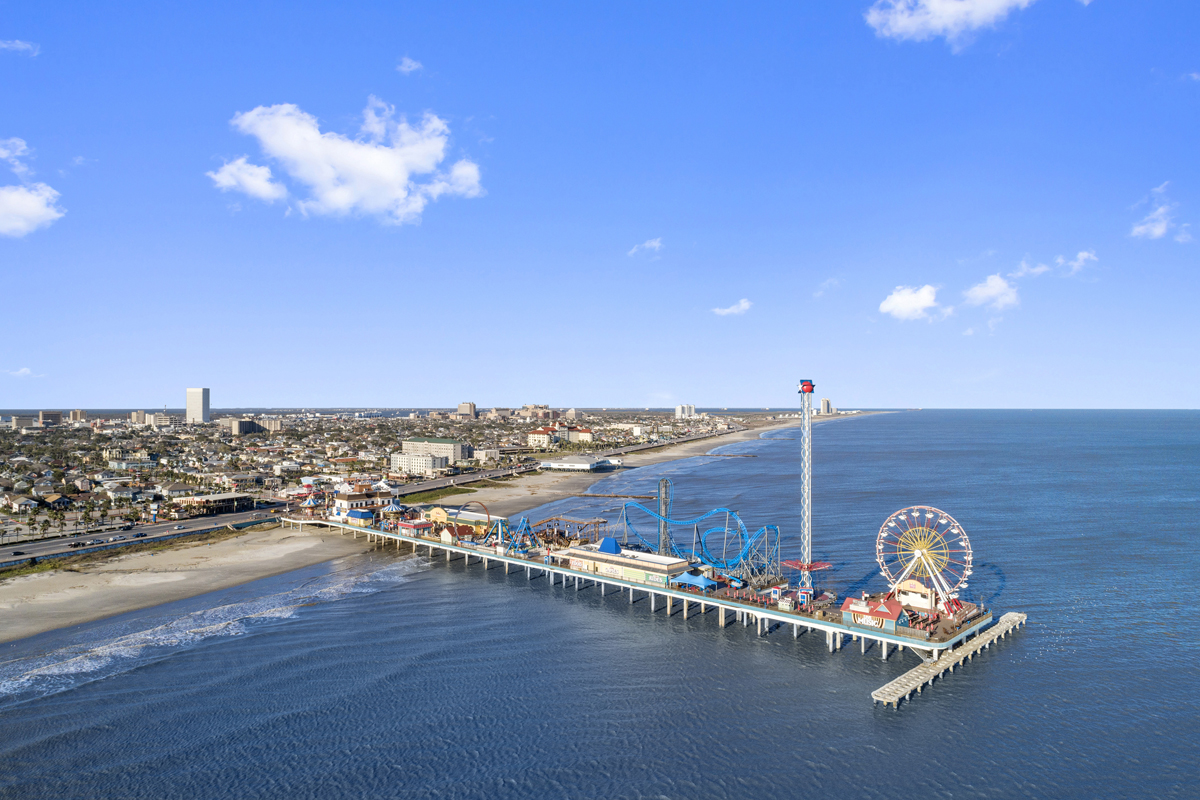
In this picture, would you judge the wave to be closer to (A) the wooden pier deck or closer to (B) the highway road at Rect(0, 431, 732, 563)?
(B) the highway road at Rect(0, 431, 732, 563)

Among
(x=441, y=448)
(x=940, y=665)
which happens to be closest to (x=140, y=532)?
(x=940, y=665)

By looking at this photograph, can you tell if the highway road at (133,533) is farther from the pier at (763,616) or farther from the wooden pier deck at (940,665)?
the wooden pier deck at (940,665)

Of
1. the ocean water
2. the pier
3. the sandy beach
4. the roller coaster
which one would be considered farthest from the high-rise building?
the ocean water

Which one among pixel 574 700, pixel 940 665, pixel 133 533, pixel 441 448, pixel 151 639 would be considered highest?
pixel 441 448

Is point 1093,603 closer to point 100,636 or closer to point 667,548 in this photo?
point 667,548

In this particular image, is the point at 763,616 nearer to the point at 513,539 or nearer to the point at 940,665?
the point at 940,665

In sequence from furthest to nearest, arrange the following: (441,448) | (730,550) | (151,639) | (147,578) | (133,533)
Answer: (441,448)
(133,533)
(730,550)
(147,578)
(151,639)

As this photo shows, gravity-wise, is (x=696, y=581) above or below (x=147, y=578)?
above

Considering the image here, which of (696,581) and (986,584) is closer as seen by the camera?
(696,581)
